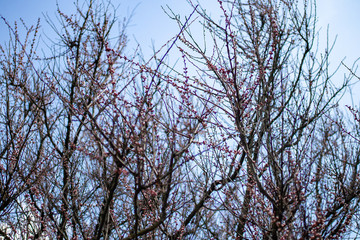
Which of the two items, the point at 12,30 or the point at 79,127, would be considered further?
the point at 79,127

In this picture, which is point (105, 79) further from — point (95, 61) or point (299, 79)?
point (299, 79)

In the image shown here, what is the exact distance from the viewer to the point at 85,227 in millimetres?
5633

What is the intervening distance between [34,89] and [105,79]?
1503 mm

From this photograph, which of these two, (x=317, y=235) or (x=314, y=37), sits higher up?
(x=314, y=37)

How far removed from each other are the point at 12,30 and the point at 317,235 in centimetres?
619

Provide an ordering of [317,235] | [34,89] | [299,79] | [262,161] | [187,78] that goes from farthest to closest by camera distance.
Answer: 1. [34,89]
2. [299,79]
3. [262,161]
4. [187,78]
5. [317,235]

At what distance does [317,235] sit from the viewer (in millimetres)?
2797

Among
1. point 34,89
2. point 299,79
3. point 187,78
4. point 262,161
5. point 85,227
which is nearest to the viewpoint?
point 187,78

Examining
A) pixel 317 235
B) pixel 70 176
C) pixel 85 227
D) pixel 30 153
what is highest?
pixel 30 153

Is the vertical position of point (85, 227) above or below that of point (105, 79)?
below

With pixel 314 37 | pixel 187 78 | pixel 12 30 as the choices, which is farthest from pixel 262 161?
pixel 12 30

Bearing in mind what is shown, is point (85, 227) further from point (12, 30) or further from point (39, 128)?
point (12, 30)

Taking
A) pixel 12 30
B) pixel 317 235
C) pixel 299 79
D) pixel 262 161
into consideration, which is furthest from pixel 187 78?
pixel 12 30

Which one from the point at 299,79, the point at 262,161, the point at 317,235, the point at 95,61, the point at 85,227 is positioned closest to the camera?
the point at 317,235
